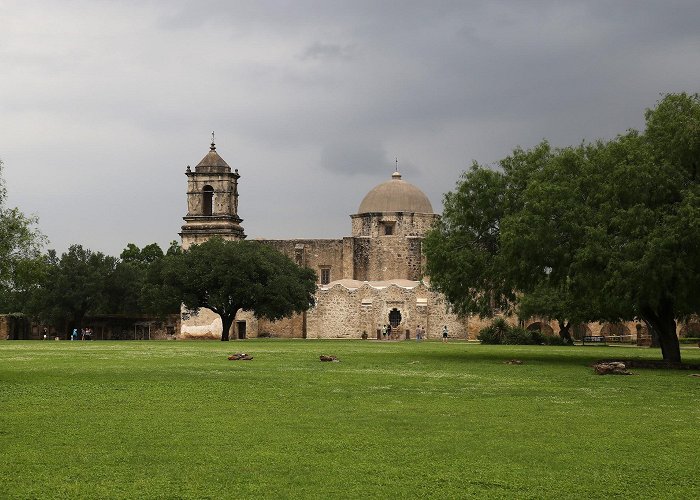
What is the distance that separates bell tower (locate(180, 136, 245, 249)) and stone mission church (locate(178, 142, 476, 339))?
65 millimetres

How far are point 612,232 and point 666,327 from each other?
11.0ft

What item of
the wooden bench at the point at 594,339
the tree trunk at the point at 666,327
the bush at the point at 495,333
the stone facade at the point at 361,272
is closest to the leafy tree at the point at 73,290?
the stone facade at the point at 361,272

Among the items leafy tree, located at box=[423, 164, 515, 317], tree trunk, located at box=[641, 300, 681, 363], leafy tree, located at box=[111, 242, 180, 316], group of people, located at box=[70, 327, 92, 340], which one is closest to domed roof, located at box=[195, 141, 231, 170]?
leafy tree, located at box=[111, 242, 180, 316]

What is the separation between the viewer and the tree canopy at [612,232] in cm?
2288

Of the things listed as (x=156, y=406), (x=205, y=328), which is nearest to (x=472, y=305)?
(x=156, y=406)

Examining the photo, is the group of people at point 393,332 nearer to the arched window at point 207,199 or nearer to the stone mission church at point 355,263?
the stone mission church at point 355,263

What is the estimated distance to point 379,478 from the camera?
834 cm

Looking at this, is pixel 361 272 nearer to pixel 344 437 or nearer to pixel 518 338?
pixel 518 338

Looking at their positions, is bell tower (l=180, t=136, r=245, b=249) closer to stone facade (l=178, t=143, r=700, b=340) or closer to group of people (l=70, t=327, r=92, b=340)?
stone facade (l=178, t=143, r=700, b=340)

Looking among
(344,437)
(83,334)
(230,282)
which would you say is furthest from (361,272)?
(344,437)

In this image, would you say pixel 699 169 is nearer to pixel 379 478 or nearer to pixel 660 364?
pixel 660 364

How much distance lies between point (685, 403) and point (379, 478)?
8.05 metres

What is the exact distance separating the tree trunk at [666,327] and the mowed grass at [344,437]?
23.1 ft

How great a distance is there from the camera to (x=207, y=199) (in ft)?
213
